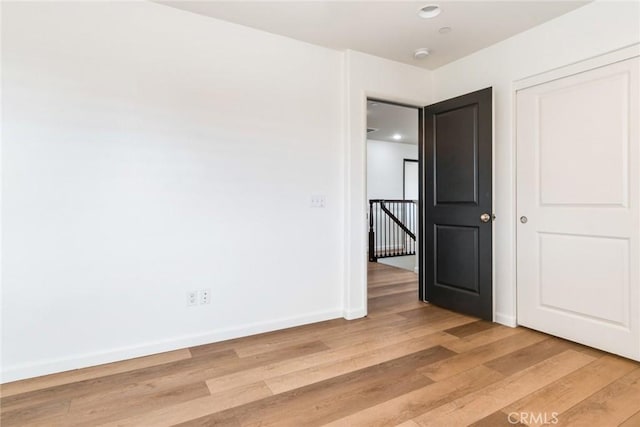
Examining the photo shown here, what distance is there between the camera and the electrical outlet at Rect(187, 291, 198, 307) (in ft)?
8.06

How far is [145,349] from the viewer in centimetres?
230

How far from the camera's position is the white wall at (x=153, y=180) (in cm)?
201

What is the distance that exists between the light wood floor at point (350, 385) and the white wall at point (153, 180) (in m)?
0.30

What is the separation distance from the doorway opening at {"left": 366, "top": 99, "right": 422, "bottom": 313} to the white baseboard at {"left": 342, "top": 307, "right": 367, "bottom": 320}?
970 millimetres

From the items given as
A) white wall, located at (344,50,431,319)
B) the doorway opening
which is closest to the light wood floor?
white wall, located at (344,50,431,319)

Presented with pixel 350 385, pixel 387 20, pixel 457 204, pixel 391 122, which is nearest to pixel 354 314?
pixel 350 385

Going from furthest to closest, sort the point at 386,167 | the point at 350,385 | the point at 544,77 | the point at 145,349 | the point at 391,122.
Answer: the point at 386,167 → the point at 391,122 → the point at 544,77 → the point at 145,349 → the point at 350,385

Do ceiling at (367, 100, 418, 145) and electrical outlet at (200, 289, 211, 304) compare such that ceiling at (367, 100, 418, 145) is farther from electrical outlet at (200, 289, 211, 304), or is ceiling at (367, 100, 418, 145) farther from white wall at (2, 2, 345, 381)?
electrical outlet at (200, 289, 211, 304)

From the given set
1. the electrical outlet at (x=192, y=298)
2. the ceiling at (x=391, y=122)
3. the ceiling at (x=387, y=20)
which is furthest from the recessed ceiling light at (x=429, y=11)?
the electrical outlet at (x=192, y=298)

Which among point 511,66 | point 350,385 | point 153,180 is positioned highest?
point 511,66

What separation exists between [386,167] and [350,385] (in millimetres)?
6466

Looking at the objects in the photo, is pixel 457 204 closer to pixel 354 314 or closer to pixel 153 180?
pixel 354 314

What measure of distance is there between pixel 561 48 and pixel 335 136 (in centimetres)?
182

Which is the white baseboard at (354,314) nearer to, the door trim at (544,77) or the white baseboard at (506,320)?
the white baseboard at (506,320)
